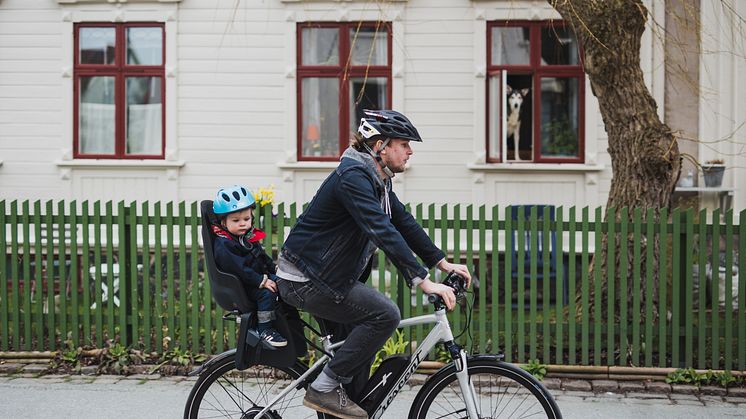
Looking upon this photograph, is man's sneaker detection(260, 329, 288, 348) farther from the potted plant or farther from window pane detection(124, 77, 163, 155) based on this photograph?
window pane detection(124, 77, 163, 155)

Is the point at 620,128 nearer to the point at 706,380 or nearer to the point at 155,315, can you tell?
the point at 706,380

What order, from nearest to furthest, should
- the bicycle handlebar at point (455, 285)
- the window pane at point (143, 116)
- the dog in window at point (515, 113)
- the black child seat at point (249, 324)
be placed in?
the bicycle handlebar at point (455, 285) < the black child seat at point (249, 324) < the dog in window at point (515, 113) < the window pane at point (143, 116)

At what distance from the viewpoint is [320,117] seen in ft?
43.4

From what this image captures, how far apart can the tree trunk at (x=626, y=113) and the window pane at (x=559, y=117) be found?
4.18m

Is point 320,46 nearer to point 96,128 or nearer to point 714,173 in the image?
A: point 96,128

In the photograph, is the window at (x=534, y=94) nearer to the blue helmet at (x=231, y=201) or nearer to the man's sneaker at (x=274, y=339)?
the blue helmet at (x=231, y=201)

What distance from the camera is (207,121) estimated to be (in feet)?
42.9

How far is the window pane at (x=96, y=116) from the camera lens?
13.4 meters

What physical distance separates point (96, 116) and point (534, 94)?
6001 millimetres

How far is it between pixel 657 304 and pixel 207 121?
6.99m

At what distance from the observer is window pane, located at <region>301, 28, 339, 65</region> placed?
13.1 m

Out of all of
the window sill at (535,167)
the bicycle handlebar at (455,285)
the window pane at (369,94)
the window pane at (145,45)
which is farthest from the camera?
the window pane at (145,45)

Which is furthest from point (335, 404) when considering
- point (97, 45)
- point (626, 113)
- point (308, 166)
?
point (97, 45)

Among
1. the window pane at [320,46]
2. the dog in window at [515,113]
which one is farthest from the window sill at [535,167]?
the window pane at [320,46]
